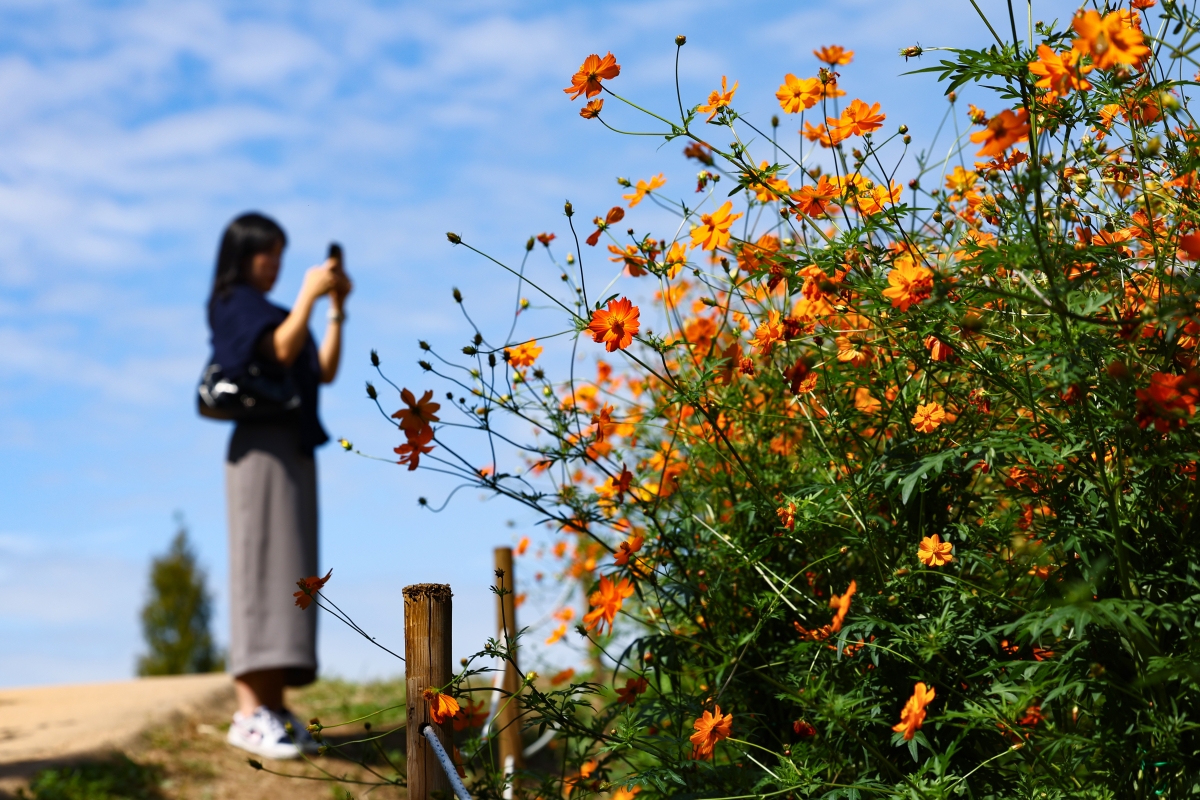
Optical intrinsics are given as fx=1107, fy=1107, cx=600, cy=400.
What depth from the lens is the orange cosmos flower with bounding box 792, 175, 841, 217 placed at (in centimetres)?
194

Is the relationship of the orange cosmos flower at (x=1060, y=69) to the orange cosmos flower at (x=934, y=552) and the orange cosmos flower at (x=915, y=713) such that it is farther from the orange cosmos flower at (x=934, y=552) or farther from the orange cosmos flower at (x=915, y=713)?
the orange cosmos flower at (x=915, y=713)

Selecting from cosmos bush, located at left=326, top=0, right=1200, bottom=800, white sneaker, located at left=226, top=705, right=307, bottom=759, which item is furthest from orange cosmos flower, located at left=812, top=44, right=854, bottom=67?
white sneaker, located at left=226, top=705, right=307, bottom=759

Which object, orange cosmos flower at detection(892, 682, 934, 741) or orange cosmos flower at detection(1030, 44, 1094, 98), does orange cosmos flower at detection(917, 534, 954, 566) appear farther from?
orange cosmos flower at detection(1030, 44, 1094, 98)

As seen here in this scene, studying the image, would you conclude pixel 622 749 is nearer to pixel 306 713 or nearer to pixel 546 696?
pixel 546 696

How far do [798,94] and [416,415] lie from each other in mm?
924

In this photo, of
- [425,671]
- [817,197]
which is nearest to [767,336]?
[817,197]

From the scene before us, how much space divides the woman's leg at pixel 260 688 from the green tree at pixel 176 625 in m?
7.31

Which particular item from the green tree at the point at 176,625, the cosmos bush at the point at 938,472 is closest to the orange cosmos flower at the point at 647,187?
the cosmos bush at the point at 938,472

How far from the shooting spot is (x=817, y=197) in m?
1.95

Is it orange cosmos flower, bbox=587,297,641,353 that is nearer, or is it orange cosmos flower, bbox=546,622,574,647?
orange cosmos flower, bbox=587,297,641,353

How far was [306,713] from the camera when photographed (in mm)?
6223

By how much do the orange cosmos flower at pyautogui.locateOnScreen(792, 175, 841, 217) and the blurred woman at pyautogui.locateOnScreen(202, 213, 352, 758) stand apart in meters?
3.25

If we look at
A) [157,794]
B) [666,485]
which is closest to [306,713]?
[157,794]

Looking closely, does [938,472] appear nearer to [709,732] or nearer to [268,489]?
[709,732]
